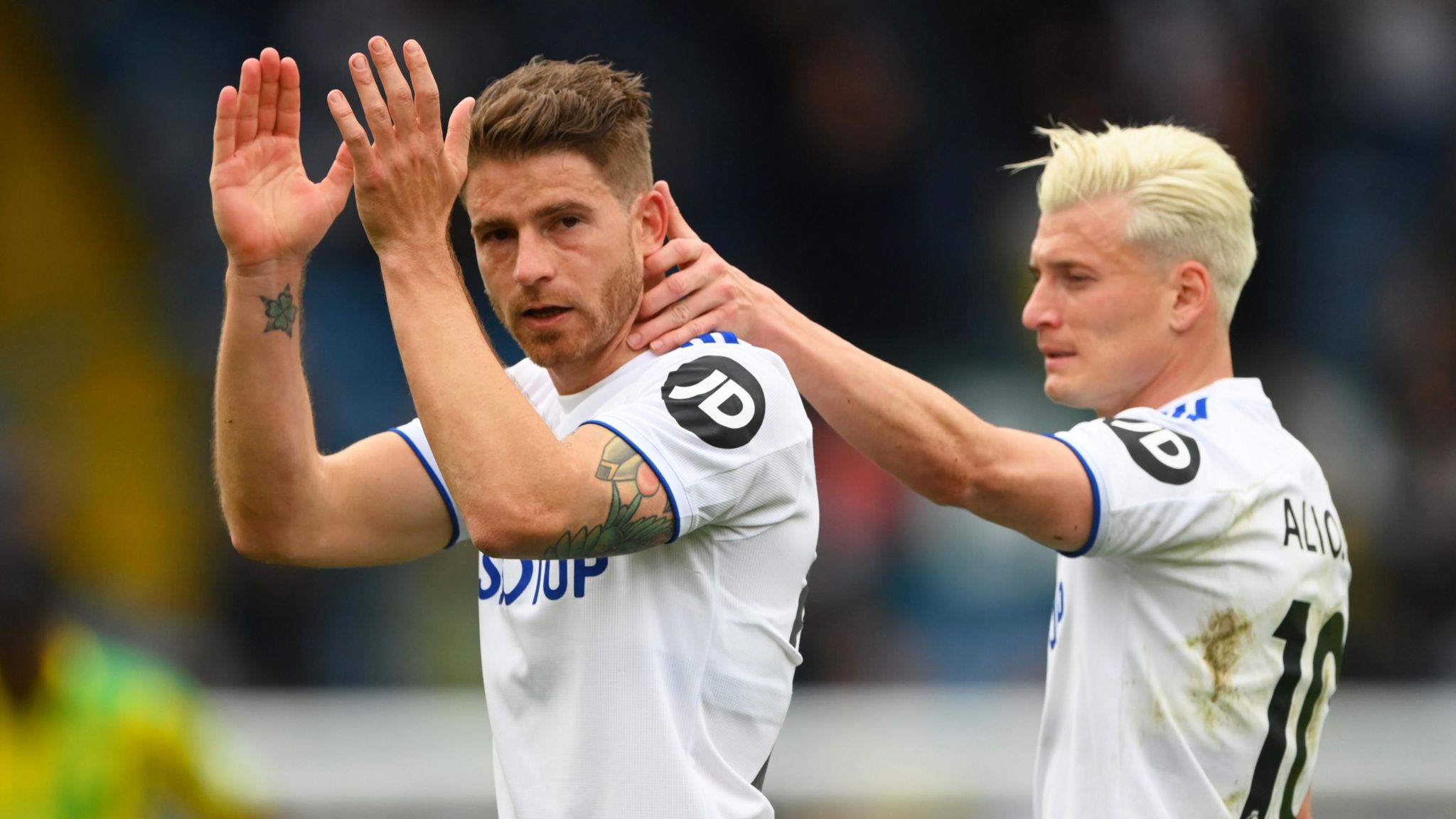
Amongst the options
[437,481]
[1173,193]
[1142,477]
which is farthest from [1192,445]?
[437,481]

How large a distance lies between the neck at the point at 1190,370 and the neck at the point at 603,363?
141 cm

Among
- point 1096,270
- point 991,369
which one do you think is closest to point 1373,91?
point 991,369

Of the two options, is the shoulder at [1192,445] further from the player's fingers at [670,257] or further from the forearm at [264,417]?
the forearm at [264,417]

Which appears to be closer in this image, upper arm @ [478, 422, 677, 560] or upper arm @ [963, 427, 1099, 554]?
upper arm @ [478, 422, 677, 560]

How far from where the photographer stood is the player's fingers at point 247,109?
10.7 feet

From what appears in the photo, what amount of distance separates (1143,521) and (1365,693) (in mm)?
4653

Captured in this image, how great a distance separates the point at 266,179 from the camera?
329cm

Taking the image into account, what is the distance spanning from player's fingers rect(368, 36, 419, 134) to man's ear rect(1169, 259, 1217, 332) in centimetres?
196

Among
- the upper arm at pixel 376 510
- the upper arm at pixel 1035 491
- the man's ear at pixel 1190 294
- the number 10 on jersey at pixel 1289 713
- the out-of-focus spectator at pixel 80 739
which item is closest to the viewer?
the upper arm at pixel 376 510

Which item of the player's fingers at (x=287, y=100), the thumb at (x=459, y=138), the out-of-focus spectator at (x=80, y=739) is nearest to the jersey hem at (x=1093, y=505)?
the thumb at (x=459, y=138)

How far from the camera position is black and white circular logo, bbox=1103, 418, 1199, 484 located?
3.73 metres

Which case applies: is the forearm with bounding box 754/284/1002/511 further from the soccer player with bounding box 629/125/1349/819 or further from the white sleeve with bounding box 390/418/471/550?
the white sleeve with bounding box 390/418/471/550

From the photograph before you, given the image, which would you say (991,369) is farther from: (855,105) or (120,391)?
(120,391)

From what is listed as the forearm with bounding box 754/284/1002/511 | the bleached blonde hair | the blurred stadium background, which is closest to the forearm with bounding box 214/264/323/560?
the forearm with bounding box 754/284/1002/511
